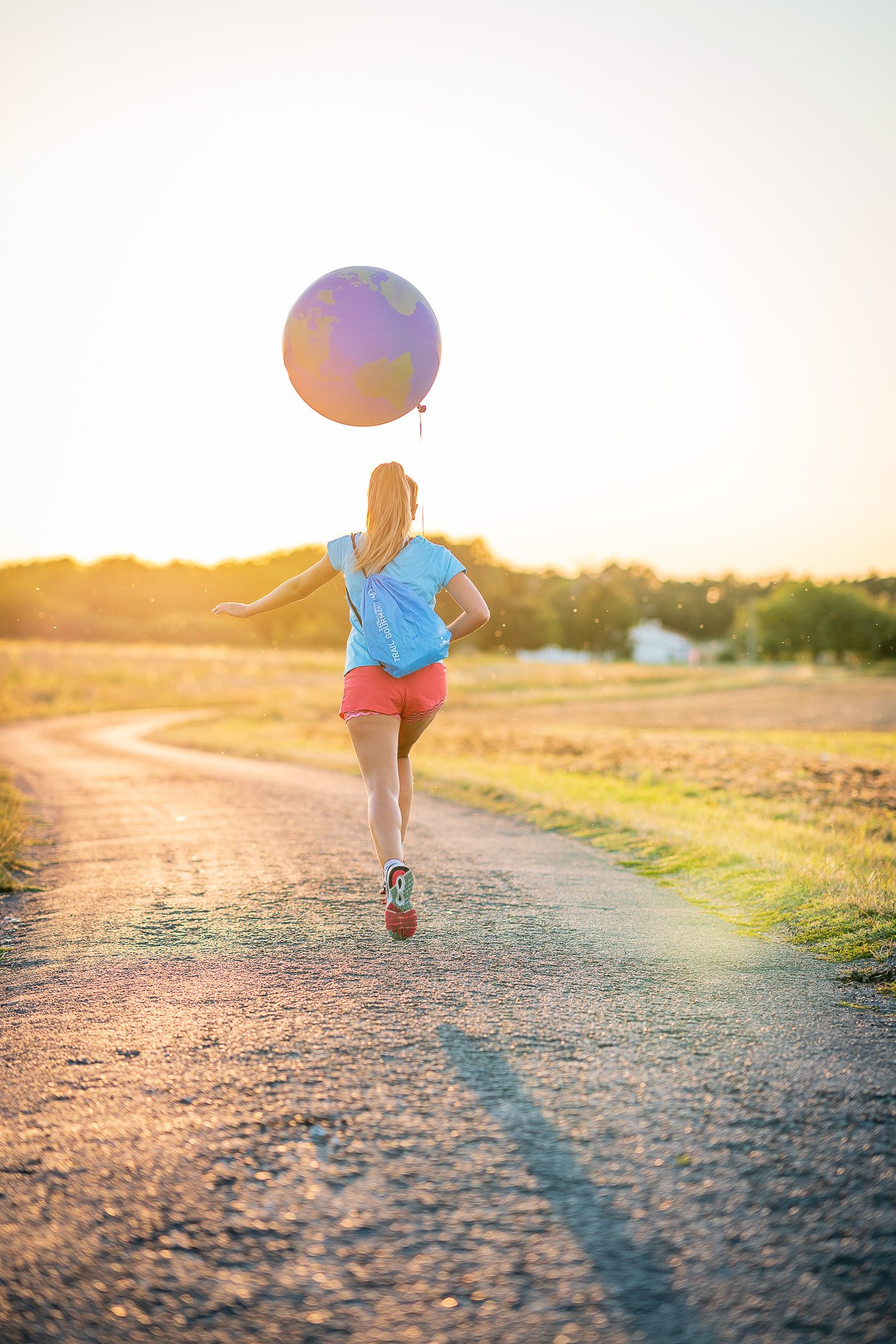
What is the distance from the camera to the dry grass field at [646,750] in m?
5.62

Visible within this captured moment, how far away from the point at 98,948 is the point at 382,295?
12.5ft

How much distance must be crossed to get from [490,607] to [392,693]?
5393mm

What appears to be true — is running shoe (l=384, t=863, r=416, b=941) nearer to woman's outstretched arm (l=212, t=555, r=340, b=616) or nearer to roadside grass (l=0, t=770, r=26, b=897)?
woman's outstretched arm (l=212, t=555, r=340, b=616)

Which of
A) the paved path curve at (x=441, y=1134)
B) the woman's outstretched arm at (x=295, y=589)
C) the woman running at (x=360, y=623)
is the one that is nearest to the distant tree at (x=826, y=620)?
the woman running at (x=360, y=623)

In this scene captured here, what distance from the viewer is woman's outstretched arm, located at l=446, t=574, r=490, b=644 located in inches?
179

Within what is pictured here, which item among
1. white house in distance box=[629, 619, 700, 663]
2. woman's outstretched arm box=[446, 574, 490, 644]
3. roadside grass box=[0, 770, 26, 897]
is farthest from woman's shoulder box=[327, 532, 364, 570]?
white house in distance box=[629, 619, 700, 663]

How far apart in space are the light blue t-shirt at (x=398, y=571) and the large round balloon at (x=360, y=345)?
1439 mm

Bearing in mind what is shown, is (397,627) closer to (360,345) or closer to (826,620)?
(360,345)

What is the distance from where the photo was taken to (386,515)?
444cm

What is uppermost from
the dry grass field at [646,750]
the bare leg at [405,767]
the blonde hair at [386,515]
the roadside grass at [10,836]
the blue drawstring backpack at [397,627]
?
the blonde hair at [386,515]

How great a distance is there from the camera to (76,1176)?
2.20 m

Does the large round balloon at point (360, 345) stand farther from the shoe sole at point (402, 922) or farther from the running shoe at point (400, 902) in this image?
the shoe sole at point (402, 922)

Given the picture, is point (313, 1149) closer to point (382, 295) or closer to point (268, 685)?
point (382, 295)

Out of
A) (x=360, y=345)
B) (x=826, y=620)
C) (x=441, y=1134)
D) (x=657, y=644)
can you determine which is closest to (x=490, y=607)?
(x=360, y=345)
